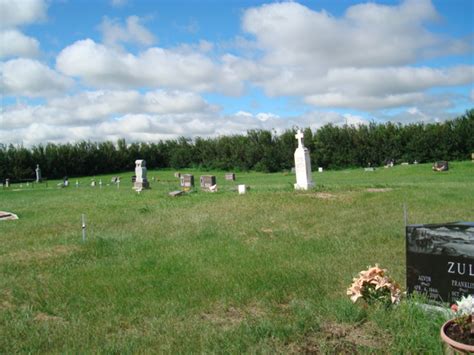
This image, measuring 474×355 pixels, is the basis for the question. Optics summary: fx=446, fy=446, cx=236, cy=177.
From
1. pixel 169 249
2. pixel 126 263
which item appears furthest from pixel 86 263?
pixel 169 249

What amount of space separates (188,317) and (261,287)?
1429 millimetres

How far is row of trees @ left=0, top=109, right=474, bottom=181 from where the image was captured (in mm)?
52000

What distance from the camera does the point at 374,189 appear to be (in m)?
18.0

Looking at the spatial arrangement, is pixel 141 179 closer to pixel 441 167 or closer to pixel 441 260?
pixel 441 167

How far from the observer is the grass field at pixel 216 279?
4559 millimetres

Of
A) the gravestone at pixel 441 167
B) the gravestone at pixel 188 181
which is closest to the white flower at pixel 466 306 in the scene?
the gravestone at pixel 188 181

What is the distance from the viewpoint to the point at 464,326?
3766 mm

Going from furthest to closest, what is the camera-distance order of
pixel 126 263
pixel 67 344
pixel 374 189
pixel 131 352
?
pixel 374 189
pixel 126 263
pixel 67 344
pixel 131 352

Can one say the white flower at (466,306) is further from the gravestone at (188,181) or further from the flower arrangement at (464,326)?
the gravestone at (188,181)

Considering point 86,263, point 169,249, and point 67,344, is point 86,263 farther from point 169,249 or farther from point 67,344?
point 67,344

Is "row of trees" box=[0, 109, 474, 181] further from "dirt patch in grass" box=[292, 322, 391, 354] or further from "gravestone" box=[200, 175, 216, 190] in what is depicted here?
"dirt patch in grass" box=[292, 322, 391, 354]

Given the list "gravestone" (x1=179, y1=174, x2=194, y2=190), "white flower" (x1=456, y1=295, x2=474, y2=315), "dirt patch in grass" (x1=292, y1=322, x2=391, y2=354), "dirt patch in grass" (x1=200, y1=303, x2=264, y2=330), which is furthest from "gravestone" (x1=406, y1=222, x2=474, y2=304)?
"gravestone" (x1=179, y1=174, x2=194, y2=190)

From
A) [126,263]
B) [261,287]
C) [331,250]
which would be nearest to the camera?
[261,287]

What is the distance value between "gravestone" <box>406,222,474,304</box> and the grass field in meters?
0.41
